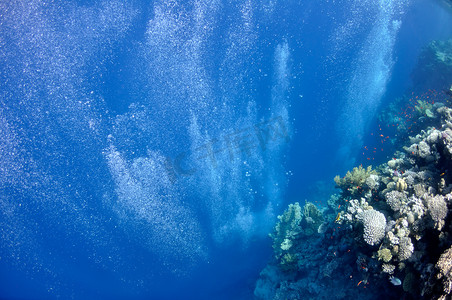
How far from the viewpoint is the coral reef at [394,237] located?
352 centimetres

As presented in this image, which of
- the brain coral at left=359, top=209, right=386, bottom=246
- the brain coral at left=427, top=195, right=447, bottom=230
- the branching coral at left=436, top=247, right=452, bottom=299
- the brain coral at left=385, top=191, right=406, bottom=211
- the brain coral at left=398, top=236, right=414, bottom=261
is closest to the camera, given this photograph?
the branching coral at left=436, top=247, right=452, bottom=299

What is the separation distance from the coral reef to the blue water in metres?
8.48

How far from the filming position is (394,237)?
12.3 feet

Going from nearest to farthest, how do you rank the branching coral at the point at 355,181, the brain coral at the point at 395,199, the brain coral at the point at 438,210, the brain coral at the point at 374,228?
the brain coral at the point at 438,210 → the brain coral at the point at 374,228 → the brain coral at the point at 395,199 → the branching coral at the point at 355,181

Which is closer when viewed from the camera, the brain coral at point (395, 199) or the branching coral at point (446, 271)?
the branching coral at point (446, 271)

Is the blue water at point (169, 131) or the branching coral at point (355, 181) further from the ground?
the blue water at point (169, 131)

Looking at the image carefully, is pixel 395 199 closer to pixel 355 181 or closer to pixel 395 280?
pixel 395 280

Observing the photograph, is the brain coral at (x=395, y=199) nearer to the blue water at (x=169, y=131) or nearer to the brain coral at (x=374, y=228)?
the brain coral at (x=374, y=228)

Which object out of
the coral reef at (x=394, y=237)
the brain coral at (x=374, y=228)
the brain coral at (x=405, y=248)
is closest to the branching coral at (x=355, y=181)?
the coral reef at (x=394, y=237)

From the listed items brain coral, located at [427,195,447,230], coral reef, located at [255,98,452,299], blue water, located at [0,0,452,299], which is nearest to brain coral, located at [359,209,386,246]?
coral reef, located at [255,98,452,299]

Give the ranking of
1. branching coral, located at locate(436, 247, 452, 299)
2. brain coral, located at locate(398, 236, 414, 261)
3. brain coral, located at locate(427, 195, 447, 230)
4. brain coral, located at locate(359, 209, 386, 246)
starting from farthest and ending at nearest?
brain coral, located at locate(359, 209, 386, 246), brain coral, located at locate(398, 236, 414, 261), brain coral, located at locate(427, 195, 447, 230), branching coral, located at locate(436, 247, 452, 299)

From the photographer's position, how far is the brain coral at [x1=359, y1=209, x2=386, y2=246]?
3963 mm

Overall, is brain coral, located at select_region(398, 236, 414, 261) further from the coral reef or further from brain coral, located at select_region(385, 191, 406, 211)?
brain coral, located at select_region(385, 191, 406, 211)

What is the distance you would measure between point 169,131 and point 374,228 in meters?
19.7
